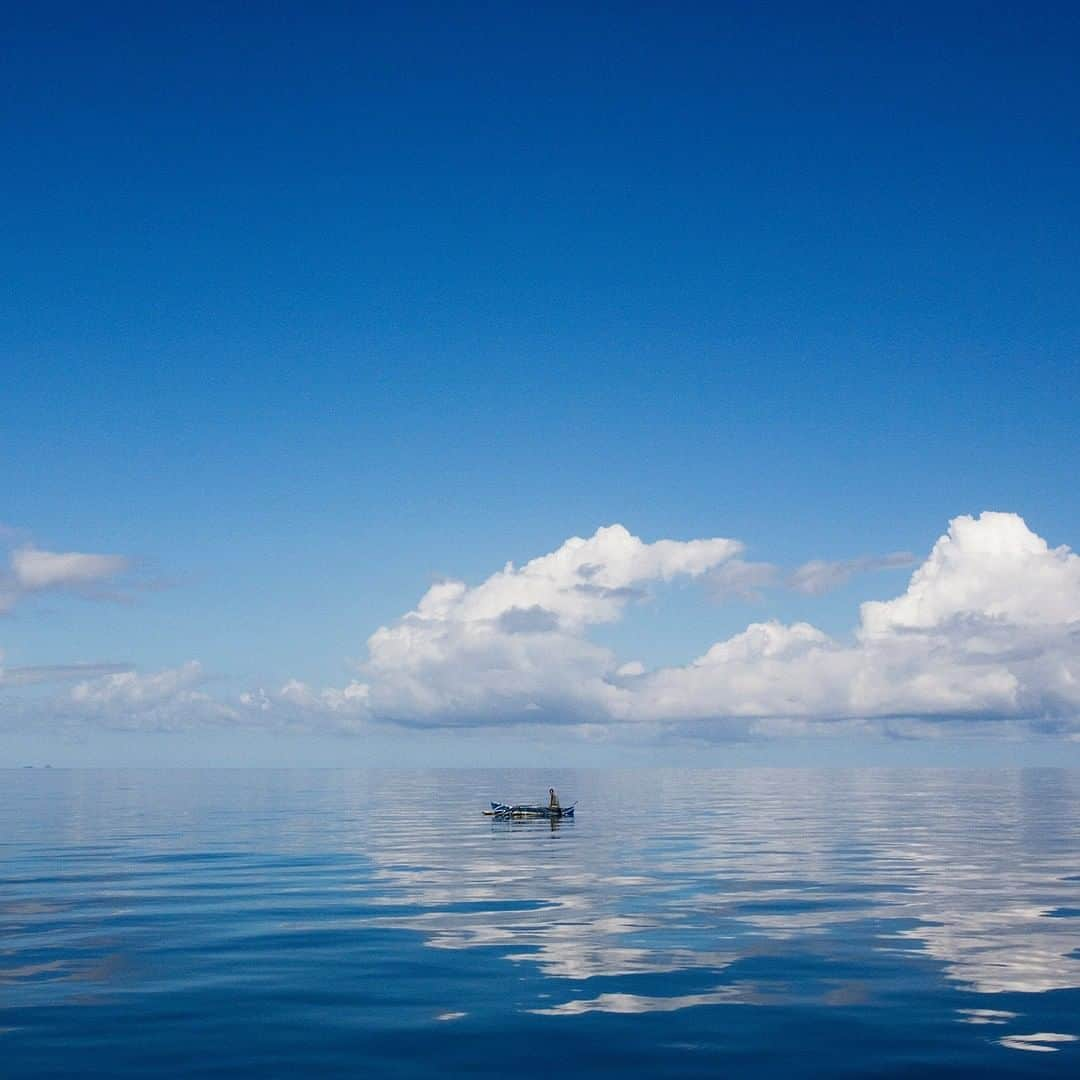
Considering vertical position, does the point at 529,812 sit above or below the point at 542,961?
below

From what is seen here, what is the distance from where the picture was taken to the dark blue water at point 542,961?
27.5m

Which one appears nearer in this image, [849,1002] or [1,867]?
[849,1002]

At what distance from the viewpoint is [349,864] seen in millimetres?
70750

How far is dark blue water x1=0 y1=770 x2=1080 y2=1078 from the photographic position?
27547 mm

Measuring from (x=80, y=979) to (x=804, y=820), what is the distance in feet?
303

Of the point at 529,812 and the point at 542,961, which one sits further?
the point at 529,812

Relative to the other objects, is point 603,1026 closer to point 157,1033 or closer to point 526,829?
point 157,1033

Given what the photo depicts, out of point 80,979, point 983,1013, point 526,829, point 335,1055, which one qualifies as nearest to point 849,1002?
point 983,1013

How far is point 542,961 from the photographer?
126 feet

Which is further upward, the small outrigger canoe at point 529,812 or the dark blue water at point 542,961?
the dark blue water at point 542,961

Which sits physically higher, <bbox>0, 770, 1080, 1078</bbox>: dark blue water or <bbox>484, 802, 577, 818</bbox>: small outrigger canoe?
<bbox>0, 770, 1080, 1078</bbox>: dark blue water

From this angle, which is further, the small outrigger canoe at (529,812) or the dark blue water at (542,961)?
the small outrigger canoe at (529,812)

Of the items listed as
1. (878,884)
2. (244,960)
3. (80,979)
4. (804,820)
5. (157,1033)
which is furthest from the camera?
(804,820)

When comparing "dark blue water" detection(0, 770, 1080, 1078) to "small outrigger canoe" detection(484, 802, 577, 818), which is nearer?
"dark blue water" detection(0, 770, 1080, 1078)
